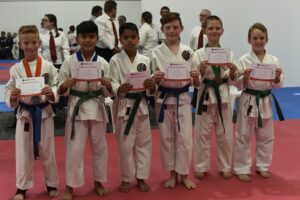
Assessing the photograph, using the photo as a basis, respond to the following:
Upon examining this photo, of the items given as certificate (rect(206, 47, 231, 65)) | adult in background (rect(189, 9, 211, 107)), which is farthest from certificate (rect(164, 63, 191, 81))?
adult in background (rect(189, 9, 211, 107))

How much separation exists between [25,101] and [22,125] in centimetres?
21

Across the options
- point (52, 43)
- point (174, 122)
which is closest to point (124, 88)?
point (174, 122)

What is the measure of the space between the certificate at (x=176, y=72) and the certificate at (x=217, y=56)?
10.7 inches

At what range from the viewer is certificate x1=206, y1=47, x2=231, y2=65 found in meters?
3.50

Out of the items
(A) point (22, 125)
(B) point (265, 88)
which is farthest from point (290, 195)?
(A) point (22, 125)

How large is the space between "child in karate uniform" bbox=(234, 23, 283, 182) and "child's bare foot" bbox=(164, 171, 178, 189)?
0.66 meters

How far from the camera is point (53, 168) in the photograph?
3.39 metres

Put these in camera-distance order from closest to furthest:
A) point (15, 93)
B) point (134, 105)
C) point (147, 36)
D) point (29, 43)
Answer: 1. point (15, 93)
2. point (29, 43)
3. point (134, 105)
4. point (147, 36)

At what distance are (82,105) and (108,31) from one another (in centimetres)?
354

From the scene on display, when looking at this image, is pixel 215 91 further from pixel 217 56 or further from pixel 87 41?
pixel 87 41

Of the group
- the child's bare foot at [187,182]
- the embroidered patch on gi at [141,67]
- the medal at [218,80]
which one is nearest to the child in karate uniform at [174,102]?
the child's bare foot at [187,182]

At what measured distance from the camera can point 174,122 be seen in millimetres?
3551

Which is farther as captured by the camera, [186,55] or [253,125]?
[253,125]

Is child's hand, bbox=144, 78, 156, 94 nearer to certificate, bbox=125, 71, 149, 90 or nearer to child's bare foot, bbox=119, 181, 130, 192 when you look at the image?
certificate, bbox=125, 71, 149, 90
